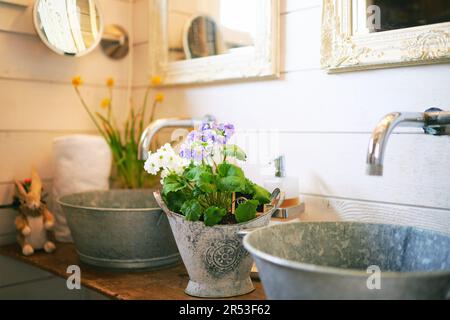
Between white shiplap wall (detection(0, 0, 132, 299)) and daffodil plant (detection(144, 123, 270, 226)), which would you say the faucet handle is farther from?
white shiplap wall (detection(0, 0, 132, 299))

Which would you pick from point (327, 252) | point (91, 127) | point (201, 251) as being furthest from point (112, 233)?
point (91, 127)

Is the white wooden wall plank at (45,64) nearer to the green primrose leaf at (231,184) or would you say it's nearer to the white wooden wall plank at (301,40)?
the white wooden wall plank at (301,40)

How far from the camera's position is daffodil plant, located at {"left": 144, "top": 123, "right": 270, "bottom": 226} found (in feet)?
2.93

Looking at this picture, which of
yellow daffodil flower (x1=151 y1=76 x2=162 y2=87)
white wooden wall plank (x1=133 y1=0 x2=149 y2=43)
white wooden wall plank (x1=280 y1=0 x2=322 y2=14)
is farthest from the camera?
white wooden wall plank (x1=133 y1=0 x2=149 y2=43)

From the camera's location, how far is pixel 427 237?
2.62 ft

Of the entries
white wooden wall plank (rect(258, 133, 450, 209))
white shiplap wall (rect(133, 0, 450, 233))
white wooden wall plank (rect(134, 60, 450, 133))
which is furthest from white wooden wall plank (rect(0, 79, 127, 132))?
white wooden wall plank (rect(258, 133, 450, 209))

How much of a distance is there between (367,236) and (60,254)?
2.69ft

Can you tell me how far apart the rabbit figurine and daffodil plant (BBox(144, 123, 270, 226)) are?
50cm

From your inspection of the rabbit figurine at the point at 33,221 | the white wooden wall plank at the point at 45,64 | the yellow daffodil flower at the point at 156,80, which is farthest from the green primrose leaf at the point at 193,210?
the white wooden wall plank at the point at 45,64

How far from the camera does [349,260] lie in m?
0.87

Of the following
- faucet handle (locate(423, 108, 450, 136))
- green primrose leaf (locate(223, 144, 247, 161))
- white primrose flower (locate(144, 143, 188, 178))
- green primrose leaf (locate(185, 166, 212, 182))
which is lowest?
green primrose leaf (locate(185, 166, 212, 182))
